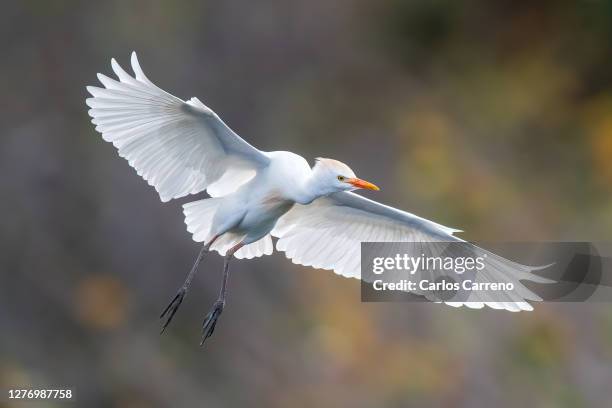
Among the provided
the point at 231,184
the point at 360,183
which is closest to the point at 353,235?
the point at 231,184

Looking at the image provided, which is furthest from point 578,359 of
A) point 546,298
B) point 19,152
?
point 19,152

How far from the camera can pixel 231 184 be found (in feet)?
19.6

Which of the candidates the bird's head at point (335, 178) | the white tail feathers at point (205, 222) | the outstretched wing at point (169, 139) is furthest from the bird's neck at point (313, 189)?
the white tail feathers at point (205, 222)

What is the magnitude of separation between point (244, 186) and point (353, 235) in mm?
851

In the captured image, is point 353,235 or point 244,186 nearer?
point 244,186

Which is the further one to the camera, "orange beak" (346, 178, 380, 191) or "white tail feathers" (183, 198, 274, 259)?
"white tail feathers" (183, 198, 274, 259)

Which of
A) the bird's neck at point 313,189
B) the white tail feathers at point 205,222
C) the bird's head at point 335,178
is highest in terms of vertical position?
the bird's head at point 335,178

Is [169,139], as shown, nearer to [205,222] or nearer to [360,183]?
[205,222]

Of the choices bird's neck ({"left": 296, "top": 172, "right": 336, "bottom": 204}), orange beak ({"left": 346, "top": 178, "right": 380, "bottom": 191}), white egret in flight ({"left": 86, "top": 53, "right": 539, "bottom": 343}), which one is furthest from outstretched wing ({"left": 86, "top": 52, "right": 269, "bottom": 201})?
orange beak ({"left": 346, "top": 178, "right": 380, "bottom": 191})

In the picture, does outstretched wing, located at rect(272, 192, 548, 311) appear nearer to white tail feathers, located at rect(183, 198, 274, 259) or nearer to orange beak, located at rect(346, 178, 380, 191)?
white tail feathers, located at rect(183, 198, 274, 259)

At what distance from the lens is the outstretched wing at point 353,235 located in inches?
241

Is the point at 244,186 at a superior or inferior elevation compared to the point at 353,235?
inferior

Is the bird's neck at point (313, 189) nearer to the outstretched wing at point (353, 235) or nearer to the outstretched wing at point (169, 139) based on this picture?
the outstretched wing at point (169, 139)

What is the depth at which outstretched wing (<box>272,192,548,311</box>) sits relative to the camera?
20.1 feet
